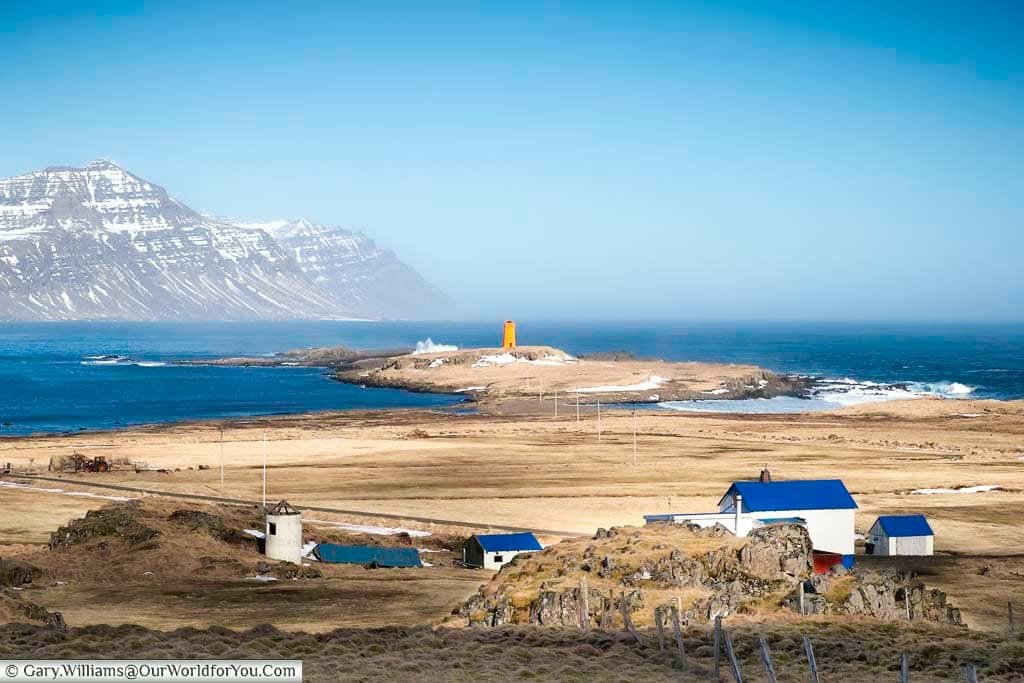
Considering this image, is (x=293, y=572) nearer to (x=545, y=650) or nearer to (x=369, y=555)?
(x=369, y=555)

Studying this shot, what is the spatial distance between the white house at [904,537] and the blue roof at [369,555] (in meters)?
17.3

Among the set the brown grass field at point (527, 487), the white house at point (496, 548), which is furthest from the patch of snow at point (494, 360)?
the white house at point (496, 548)

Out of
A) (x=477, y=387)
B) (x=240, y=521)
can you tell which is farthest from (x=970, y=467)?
(x=477, y=387)

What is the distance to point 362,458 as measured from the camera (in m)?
80.2

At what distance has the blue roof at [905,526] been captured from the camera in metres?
45.0

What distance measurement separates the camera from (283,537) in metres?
44.5

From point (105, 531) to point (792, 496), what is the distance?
83.4 feet

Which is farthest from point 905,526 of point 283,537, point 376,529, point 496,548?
point 283,537

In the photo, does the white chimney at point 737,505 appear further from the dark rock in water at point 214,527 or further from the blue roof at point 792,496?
the dark rock in water at point 214,527

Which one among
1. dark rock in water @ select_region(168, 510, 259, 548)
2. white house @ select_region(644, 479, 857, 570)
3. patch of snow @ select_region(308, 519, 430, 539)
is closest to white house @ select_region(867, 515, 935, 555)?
white house @ select_region(644, 479, 857, 570)

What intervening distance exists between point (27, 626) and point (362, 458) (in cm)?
5155

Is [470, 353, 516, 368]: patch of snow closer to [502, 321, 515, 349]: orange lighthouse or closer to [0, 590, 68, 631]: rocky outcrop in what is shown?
[502, 321, 515, 349]: orange lighthouse

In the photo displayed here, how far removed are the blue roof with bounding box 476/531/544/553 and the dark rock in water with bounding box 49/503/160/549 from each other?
12087 mm

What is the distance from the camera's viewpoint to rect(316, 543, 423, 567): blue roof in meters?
44.3
